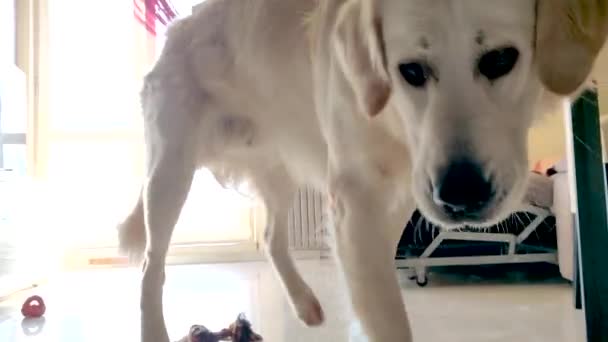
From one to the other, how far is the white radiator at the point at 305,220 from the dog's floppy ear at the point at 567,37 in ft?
10.9

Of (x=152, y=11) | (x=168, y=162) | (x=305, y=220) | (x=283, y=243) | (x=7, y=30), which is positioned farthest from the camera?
(x=152, y=11)

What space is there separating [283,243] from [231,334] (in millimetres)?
382

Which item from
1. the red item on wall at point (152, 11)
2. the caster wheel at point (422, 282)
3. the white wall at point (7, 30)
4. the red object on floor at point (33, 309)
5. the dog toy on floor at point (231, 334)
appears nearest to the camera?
the dog toy on floor at point (231, 334)

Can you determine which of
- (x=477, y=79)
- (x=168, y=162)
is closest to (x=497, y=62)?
(x=477, y=79)

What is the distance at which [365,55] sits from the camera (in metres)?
1.13

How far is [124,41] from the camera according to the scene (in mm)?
4949

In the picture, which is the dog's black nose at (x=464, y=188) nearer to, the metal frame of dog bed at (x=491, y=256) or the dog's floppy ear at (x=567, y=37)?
the dog's floppy ear at (x=567, y=37)

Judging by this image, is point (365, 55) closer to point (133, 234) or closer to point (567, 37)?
point (567, 37)

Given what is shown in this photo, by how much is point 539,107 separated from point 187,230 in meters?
3.92

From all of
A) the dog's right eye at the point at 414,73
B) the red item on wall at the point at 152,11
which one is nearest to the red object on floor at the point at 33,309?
the dog's right eye at the point at 414,73

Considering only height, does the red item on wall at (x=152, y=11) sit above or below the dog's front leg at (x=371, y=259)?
above

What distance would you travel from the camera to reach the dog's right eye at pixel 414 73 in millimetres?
1024

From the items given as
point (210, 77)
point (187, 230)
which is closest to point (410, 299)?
point (210, 77)

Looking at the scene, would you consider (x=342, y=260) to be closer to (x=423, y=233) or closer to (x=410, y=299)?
(x=410, y=299)
